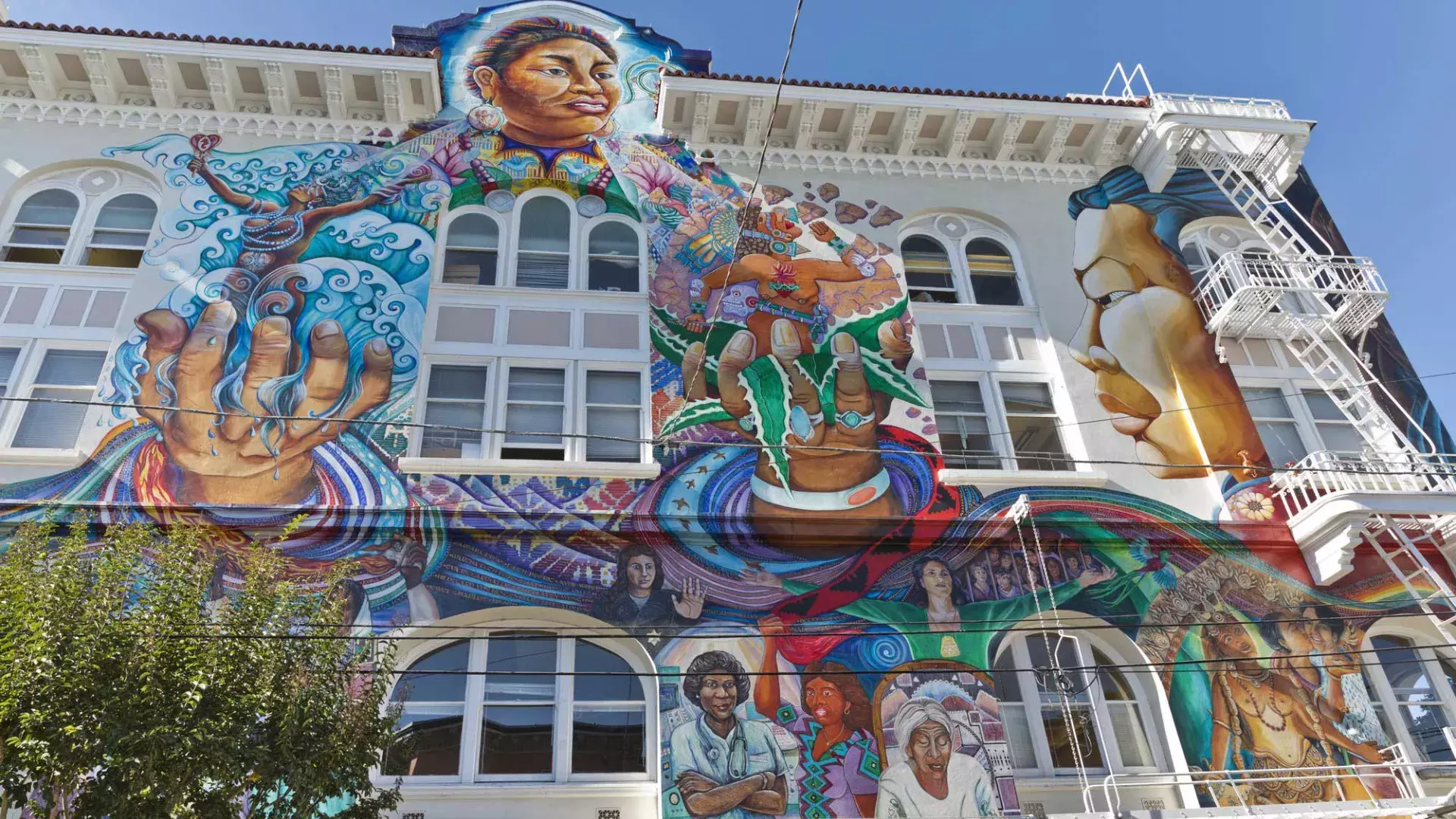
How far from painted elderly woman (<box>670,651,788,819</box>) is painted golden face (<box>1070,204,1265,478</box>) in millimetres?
7177

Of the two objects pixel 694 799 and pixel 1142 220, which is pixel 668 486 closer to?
pixel 694 799

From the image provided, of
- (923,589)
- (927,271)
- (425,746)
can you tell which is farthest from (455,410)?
(927,271)

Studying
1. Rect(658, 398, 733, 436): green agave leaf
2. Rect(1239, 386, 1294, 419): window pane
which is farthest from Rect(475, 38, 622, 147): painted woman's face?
Rect(1239, 386, 1294, 419): window pane

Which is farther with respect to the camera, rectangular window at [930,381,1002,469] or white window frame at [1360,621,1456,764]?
rectangular window at [930,381,1002,469]

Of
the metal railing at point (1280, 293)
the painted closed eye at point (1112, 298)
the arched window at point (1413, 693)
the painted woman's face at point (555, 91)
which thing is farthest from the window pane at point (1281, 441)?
the painted woman's face at point (555, 91)

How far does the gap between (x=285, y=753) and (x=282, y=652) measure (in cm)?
94

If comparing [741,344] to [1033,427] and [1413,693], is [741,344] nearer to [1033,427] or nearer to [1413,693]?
[1033,427]

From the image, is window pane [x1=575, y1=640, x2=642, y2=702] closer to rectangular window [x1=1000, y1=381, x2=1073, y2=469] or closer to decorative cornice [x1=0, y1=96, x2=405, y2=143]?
rectangular window [x1=1000, y1=381, x2=1073, y2=469]

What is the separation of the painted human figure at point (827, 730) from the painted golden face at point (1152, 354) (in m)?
6.06

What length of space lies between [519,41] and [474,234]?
3973mm

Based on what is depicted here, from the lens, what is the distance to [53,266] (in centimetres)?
1559

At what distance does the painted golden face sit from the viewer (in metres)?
16.0

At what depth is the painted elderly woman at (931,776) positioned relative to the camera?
12000 millimetres

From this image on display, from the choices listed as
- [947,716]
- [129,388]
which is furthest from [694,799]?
[129,388]
